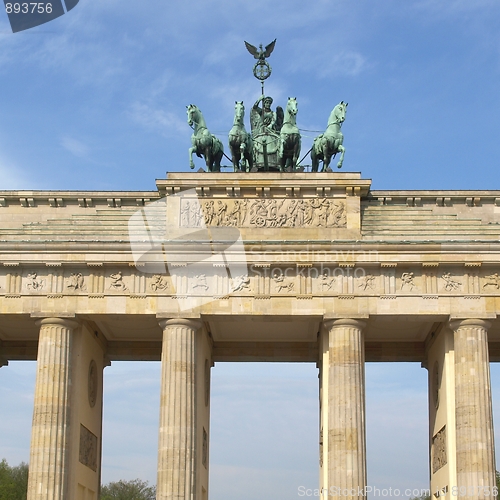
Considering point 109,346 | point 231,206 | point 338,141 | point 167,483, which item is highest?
point 338,141

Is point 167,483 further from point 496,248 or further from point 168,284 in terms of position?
point 496,248

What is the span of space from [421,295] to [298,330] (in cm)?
661

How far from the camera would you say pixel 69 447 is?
37625 millimetres

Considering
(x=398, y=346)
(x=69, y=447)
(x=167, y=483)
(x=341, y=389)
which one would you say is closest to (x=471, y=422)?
(x=341, y=389)

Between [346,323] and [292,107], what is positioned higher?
[292,107]

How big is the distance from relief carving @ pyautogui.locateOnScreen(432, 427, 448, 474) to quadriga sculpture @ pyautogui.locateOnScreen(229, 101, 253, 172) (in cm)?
1400

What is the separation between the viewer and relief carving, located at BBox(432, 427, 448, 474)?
39.1 metres

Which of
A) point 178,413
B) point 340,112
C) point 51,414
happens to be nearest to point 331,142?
point 340,112

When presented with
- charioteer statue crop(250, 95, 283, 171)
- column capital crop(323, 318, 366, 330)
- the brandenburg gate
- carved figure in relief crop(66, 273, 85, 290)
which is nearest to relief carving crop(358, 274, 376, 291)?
the brandenburg gate

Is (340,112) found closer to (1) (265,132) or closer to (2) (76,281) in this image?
(1) (265,132)

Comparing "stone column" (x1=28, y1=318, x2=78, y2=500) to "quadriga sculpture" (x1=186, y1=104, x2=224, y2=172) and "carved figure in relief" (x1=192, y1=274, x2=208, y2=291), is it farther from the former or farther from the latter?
"quadriga sculpture" (x1=186, y1=104, x2=224, y2=172)

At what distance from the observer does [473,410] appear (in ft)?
121

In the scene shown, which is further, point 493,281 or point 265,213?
point 265,213

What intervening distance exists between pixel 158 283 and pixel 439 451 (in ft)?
43.8
